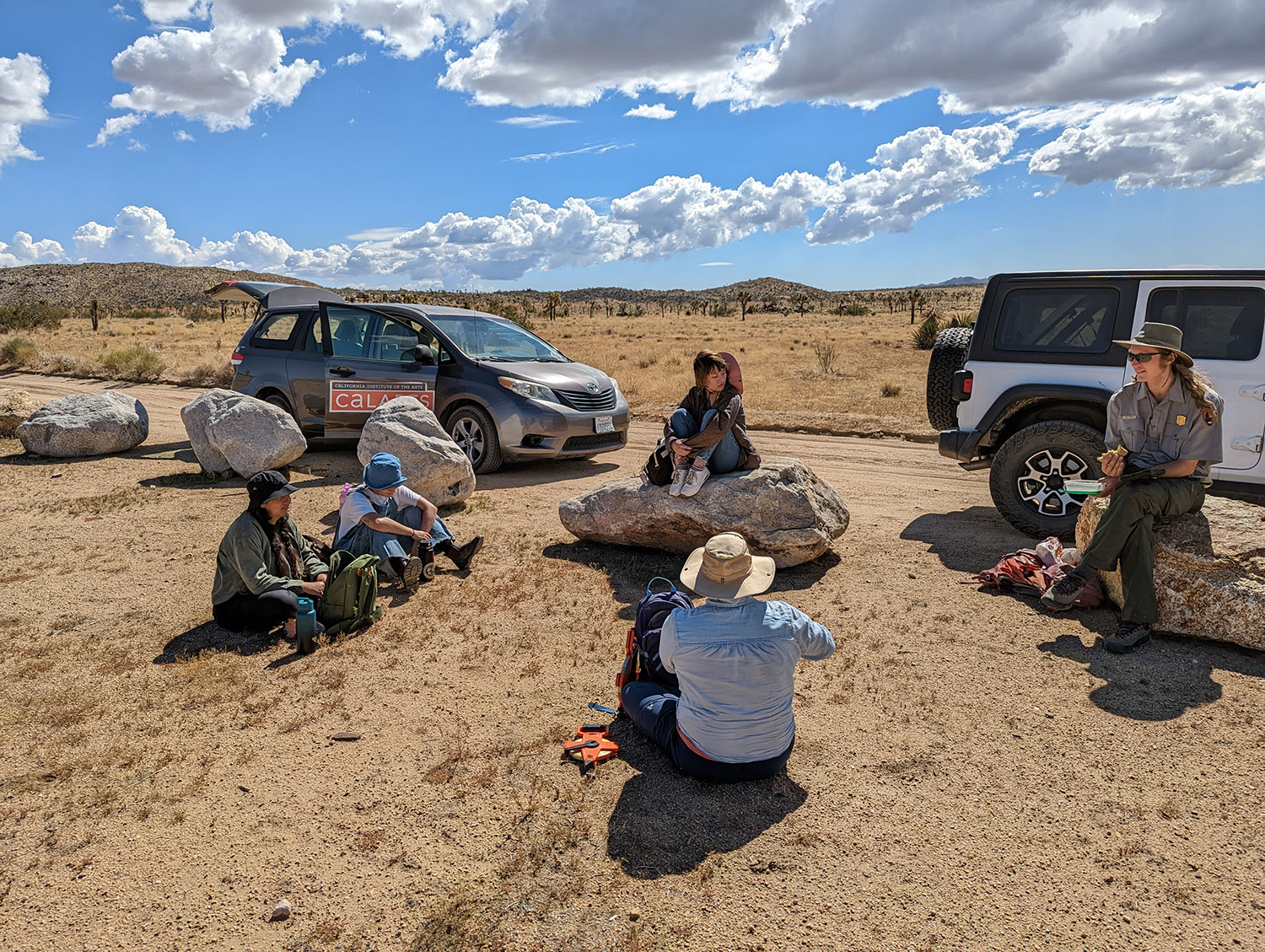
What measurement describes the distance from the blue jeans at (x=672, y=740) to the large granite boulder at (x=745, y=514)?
240 centimetres

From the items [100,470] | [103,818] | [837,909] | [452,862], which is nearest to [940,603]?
[837,909]

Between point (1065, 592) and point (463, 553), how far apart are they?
4313mm

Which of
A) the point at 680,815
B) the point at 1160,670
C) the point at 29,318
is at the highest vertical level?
the point at 29,318

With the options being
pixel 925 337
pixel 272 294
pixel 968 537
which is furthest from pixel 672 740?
pixel 925 337

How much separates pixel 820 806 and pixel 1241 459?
4973 mm

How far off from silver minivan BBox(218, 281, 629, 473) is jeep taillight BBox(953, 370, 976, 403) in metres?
4.10

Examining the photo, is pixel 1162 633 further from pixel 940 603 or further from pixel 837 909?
pixel 837 909

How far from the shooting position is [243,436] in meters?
9.55

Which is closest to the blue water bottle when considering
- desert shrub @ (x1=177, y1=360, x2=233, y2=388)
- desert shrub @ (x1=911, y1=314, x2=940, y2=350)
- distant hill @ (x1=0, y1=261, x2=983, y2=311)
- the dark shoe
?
the dark shoe

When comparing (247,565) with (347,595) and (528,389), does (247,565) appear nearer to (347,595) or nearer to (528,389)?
(347,595)

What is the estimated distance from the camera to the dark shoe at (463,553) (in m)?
6.59

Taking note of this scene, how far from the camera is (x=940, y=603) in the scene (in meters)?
5.80

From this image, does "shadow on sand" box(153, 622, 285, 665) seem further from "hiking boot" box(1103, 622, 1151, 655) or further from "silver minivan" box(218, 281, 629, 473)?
"hiking boot" box(1103, 622, 1151, 655)

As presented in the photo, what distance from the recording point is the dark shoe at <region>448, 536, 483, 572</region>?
6.59 metres
